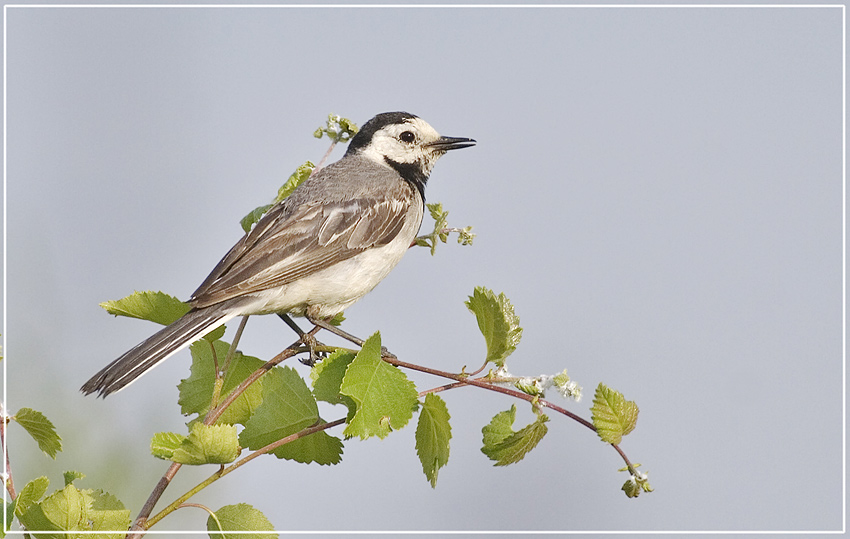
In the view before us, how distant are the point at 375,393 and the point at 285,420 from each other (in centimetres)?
34

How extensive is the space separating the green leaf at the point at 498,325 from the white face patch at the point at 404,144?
2.74 meters

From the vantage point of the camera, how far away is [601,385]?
83.0 inches

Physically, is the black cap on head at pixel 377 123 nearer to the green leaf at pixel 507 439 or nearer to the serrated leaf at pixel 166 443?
the green leaf at pixel 507 439

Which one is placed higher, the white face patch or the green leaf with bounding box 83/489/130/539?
the white face patch

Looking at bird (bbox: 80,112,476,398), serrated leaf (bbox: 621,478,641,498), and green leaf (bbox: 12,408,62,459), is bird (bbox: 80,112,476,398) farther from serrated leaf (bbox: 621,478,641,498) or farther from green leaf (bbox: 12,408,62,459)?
serrated leaf (bbox: 621,478,641,498)

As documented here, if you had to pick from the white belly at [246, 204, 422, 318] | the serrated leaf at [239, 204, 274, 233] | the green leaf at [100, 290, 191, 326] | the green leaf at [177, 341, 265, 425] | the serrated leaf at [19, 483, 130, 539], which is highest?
the serrated leaf at [239, 204, 274, 233]

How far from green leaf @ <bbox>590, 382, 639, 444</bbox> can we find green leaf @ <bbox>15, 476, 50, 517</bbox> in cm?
134

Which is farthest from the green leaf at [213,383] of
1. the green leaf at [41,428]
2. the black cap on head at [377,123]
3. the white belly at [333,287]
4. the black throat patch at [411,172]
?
the black cap on head at [377,123]

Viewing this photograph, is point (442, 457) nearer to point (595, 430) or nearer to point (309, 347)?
point (595, 430)

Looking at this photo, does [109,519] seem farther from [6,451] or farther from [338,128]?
[338,128]

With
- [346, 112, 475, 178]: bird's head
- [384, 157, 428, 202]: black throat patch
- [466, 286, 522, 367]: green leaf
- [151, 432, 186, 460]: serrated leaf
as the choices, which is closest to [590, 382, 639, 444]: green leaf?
[466, 286, 522, 367]: green leaf

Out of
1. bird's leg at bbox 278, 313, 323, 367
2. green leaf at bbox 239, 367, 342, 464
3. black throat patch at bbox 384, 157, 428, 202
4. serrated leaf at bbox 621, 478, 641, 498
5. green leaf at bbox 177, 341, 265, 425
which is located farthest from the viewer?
black throat patch at bbox 384, 157, 428, 202

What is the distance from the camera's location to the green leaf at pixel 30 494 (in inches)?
75.3

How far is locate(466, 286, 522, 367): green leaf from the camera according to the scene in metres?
2.25
